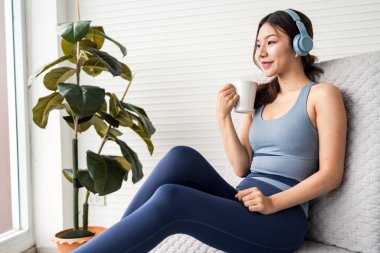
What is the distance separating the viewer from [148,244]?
0.94 metres

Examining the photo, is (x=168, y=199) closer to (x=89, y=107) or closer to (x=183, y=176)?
(x=183, y=176)

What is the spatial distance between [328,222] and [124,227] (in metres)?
0.66

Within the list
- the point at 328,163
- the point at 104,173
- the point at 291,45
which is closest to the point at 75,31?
the point at 104,173

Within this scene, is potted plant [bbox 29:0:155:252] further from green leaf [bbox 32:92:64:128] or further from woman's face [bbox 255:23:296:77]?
woman's face [bbox 255:23:296:77]

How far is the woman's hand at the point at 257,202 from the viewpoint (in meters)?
1.07

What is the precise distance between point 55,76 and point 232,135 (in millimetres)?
809

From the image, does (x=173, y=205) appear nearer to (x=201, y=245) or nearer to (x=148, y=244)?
(x=148, y=244)

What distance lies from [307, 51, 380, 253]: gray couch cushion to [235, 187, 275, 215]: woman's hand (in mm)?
223

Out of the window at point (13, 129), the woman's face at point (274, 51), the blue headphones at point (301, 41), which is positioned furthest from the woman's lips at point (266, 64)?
the window at point (13, 129)

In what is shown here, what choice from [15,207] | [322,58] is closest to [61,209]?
[15,207]

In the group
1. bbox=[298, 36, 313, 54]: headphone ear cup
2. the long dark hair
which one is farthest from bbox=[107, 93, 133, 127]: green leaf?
bbox=[298, 36, 313, 54]: headphone ear cup

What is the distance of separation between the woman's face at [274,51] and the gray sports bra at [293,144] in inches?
4.5

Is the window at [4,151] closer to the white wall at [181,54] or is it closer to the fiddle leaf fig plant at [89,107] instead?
the white wall at [181,54]

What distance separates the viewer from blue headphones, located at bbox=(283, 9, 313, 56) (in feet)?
3.94
